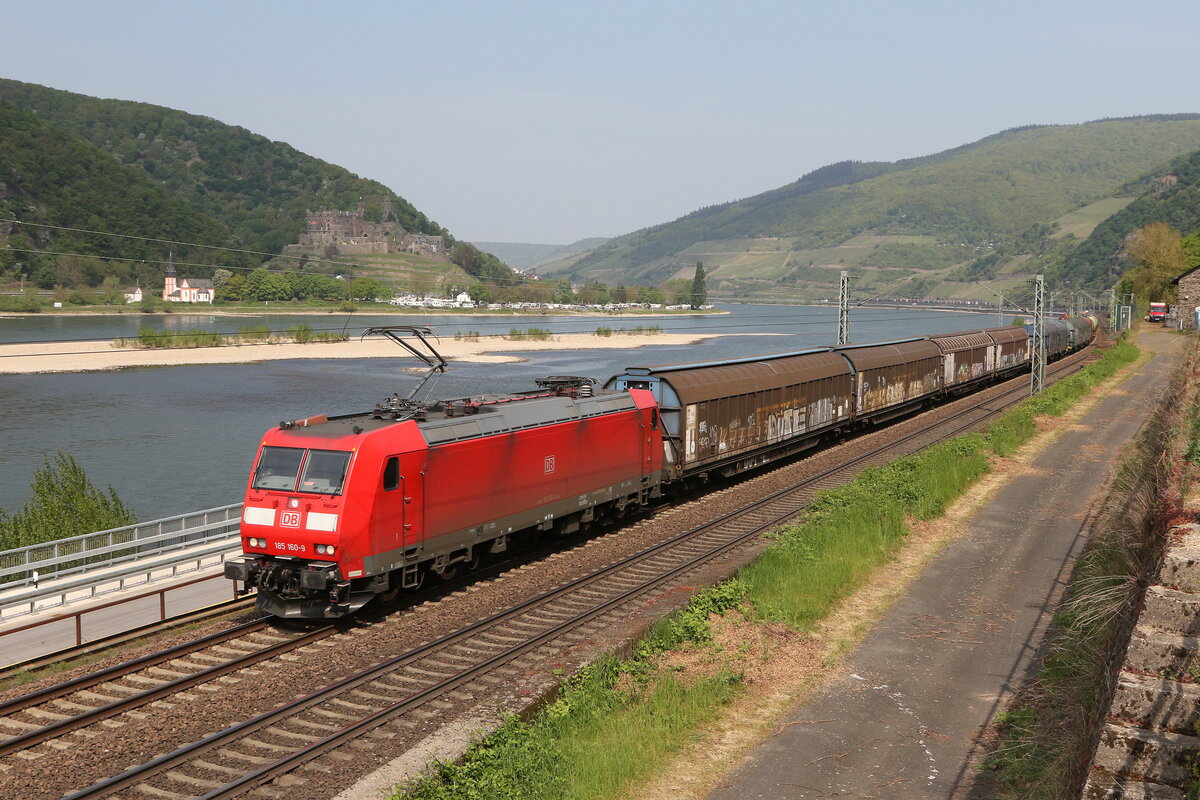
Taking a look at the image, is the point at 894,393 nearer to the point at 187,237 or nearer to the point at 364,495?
the point at 364,495

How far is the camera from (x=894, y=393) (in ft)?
150

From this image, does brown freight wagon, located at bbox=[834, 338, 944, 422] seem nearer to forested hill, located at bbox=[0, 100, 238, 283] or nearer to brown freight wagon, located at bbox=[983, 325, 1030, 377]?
brown freight wagon, located at bbox=[983, 325, 1030, 377]

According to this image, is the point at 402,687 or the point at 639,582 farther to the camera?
the point at 639,582

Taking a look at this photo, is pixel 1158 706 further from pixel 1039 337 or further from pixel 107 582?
pixel 1039 337

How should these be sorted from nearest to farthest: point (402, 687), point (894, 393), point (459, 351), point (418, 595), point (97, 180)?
1. point (402, 687)
2. point (418, 595)
3. point (894, 393)
4. point (459, 351)
5. point (97, 180)

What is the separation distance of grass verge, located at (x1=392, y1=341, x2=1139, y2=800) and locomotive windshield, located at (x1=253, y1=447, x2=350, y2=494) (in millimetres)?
5901

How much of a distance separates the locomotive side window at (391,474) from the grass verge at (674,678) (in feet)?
17.6

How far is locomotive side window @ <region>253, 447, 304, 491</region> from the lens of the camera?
57.4 ft

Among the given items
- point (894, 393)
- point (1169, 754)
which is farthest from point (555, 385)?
point (894, 393)

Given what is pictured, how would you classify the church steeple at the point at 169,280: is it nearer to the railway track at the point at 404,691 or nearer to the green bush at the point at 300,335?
the green bush at the point at 300,335

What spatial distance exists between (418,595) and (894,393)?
31.9 meters

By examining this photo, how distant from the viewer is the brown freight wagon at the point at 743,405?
28.4 m

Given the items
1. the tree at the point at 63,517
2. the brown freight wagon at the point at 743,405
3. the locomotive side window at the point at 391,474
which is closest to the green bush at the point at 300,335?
the tree at the point at 63,517

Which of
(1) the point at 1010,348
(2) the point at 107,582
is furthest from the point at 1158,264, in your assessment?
(2) the point at 107,582
